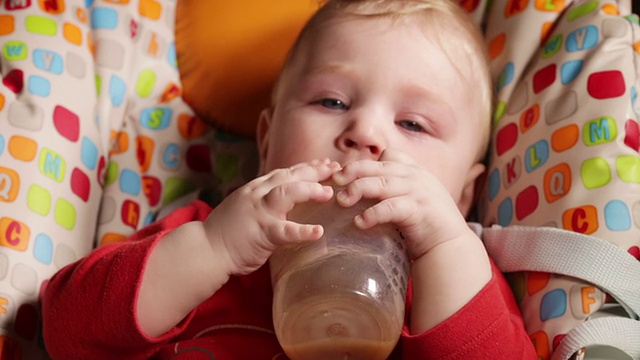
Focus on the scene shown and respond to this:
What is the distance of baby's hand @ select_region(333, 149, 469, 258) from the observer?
94 cm

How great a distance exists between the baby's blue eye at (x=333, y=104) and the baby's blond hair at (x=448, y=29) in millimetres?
162

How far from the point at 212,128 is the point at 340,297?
85cm

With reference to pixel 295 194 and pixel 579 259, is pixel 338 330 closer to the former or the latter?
pixel 295 194

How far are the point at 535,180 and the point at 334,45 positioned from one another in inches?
14.5

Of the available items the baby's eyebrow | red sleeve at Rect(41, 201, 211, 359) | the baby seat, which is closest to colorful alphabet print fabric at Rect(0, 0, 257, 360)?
the baby seat

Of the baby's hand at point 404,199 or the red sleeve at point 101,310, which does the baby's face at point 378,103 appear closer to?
the baby's hand at point 404,199

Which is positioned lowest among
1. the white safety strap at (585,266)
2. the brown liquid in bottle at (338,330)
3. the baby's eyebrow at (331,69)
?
the white safety strap at (585,266)

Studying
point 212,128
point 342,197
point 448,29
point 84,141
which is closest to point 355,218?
point 342,197

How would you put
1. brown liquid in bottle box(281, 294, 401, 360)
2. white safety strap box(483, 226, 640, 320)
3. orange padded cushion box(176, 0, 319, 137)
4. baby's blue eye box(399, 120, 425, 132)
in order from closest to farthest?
brown liquid in bottle box(281, 294, 401, 360) < white safety strap box(483, 226, 640, 320) < baby's blue eye box(399, 120, 425, 132) < orange padded cushion box(176, 0, 319, 137)

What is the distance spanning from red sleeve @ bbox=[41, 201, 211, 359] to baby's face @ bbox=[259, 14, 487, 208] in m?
0.26

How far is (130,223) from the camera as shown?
146cm

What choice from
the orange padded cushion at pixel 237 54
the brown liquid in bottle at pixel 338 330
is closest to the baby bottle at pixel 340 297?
the brown liquid in bottle at pixel 338 330

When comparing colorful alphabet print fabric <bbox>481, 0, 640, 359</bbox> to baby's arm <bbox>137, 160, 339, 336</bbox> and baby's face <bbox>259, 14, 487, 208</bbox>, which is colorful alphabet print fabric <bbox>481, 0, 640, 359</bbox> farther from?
baby's arm <bbox>137, 160, 339, 336</bbox>

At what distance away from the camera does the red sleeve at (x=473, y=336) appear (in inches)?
38.6
